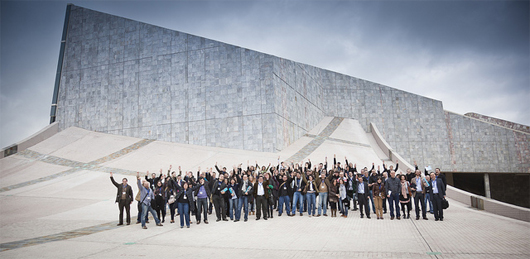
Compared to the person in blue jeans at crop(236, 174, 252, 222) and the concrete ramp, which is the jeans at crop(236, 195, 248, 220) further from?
the concrete ramp

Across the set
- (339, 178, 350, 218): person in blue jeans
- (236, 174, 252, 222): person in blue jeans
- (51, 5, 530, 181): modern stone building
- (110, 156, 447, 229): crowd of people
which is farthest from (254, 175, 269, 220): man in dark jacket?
(51, 5, 530, 181): modern stone building

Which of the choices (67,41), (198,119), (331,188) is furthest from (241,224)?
(67,41)

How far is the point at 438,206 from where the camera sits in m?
9.44

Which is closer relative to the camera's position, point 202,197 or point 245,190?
point 202,197

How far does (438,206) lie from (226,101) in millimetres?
16234

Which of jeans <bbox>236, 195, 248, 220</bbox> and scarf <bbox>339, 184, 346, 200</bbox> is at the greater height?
scarf <bbox>339, 184, 346, 200</bbox>

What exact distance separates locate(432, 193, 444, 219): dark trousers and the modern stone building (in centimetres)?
1338

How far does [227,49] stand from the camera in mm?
23922

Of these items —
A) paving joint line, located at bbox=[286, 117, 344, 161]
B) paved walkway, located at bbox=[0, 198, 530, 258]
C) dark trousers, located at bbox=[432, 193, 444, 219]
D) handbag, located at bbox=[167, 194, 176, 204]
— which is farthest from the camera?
paving joint line, located at bbox=[286, 117, 344, 161]

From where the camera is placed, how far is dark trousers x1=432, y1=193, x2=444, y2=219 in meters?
9.38

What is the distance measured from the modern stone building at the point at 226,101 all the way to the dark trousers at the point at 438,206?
43.9ft

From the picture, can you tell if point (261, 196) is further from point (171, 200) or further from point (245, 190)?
point (171, 200)

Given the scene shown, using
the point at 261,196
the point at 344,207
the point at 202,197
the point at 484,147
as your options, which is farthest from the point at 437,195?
the point at 484,147

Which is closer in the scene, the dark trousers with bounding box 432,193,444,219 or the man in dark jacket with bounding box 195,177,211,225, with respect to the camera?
the dark trousers with bounding box 432,193,444,219
